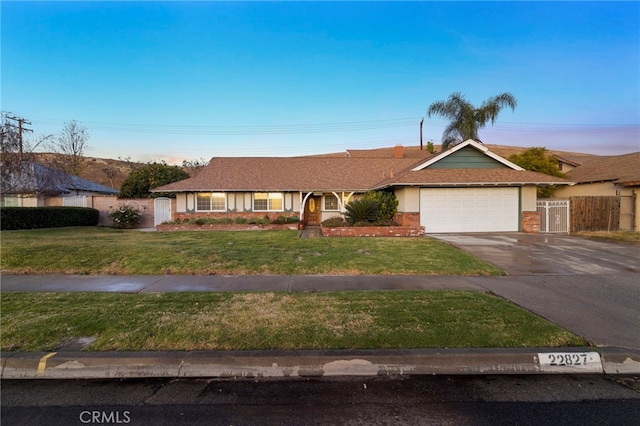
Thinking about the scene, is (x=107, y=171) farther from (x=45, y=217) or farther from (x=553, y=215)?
(x=553, y=215)

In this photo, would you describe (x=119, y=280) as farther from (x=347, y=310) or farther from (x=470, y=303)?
(x=470, y=303)

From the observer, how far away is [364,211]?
16.4 meters

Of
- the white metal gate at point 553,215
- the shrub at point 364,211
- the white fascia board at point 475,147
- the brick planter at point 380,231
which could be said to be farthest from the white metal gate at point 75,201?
the white metal gate at point 553,215

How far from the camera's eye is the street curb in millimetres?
3865

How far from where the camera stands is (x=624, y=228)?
58.6 feet

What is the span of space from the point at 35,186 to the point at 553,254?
2769 cm

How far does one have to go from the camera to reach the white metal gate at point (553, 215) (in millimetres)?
17203

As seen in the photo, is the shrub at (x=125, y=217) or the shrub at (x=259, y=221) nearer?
the shrub at (x=259, y=221)

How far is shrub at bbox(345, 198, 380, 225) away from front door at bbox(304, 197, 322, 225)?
7.32 meters

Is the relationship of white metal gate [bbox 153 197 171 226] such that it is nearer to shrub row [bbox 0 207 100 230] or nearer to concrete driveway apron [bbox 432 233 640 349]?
shrub row [bbox 0 207 100 230]

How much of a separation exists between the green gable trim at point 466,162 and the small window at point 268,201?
957 cm

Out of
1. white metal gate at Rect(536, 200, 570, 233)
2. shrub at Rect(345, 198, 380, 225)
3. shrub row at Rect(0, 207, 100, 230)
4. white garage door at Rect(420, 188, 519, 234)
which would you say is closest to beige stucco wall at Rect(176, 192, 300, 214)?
shrub row at Rect(0, 207, 100, 230)

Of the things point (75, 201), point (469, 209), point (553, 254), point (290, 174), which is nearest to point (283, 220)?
point (290, 174)

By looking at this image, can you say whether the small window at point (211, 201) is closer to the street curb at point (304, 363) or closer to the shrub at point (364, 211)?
the shrub at point (364, 211)
